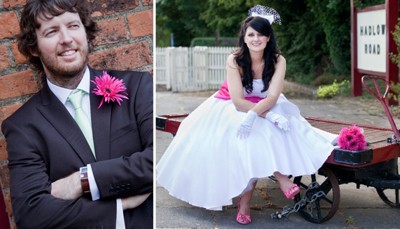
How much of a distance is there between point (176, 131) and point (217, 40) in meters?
17.6

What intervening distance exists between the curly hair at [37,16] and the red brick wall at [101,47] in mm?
24

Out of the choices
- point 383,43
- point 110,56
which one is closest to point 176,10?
point 383,43

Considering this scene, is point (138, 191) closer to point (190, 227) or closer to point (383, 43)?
point (190, 227)

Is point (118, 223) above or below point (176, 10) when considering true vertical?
below

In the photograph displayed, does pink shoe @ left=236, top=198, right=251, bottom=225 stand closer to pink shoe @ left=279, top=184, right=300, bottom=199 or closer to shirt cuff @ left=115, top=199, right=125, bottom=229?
pink shoe @ left=279, top=184, right=300, bottom=199

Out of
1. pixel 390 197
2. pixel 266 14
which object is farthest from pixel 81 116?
pixel 390 197

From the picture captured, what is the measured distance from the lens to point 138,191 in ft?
6.28

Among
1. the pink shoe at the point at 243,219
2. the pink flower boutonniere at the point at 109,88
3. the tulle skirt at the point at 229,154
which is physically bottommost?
the pink shoe at the point at 243,219

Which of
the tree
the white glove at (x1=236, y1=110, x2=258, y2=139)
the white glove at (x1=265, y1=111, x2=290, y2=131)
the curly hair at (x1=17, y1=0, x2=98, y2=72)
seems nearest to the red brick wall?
the curly hair at (x1=17, y1=0, x2=98, y2=72)

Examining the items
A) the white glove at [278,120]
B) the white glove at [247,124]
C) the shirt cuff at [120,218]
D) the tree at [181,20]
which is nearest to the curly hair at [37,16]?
the shirt cuff at [120,218]

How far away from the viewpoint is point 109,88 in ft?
6.28

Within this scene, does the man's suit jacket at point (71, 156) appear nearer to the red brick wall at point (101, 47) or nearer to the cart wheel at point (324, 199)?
the red brick wall at point (101, 47)

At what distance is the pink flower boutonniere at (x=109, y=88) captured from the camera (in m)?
1.90

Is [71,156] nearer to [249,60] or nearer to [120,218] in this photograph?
[120,218]
